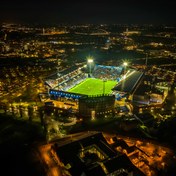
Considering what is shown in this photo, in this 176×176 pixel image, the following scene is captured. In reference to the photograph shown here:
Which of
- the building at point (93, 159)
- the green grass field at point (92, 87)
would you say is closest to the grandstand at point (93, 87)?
the green grass field at point (92, 87)

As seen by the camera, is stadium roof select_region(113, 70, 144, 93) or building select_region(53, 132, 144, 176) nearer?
building select_region(53, 132, 144, 176)

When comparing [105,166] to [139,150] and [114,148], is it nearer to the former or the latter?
[114,148]

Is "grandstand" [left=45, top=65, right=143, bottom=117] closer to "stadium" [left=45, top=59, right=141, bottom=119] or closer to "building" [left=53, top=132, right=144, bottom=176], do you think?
"stadium" [left=45, top=59, right=141, bottom=119]

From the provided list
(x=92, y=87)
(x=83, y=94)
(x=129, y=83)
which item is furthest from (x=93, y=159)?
(x=92, y=87)

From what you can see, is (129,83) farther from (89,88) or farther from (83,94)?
(83,94)

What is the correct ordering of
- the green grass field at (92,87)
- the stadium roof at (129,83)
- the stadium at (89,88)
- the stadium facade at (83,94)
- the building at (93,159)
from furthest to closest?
the green grass field at (92,87) → the stadium roof at (129,83) → the stadium at (89,88) → the stadium facade at (83,94) → the building at (93,159)

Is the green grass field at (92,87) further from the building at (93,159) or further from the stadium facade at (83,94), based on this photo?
the building at (93,159)

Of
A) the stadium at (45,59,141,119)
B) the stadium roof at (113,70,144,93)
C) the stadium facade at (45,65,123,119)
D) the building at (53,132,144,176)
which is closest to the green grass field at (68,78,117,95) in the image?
the stadium at (45,59,141,119)
